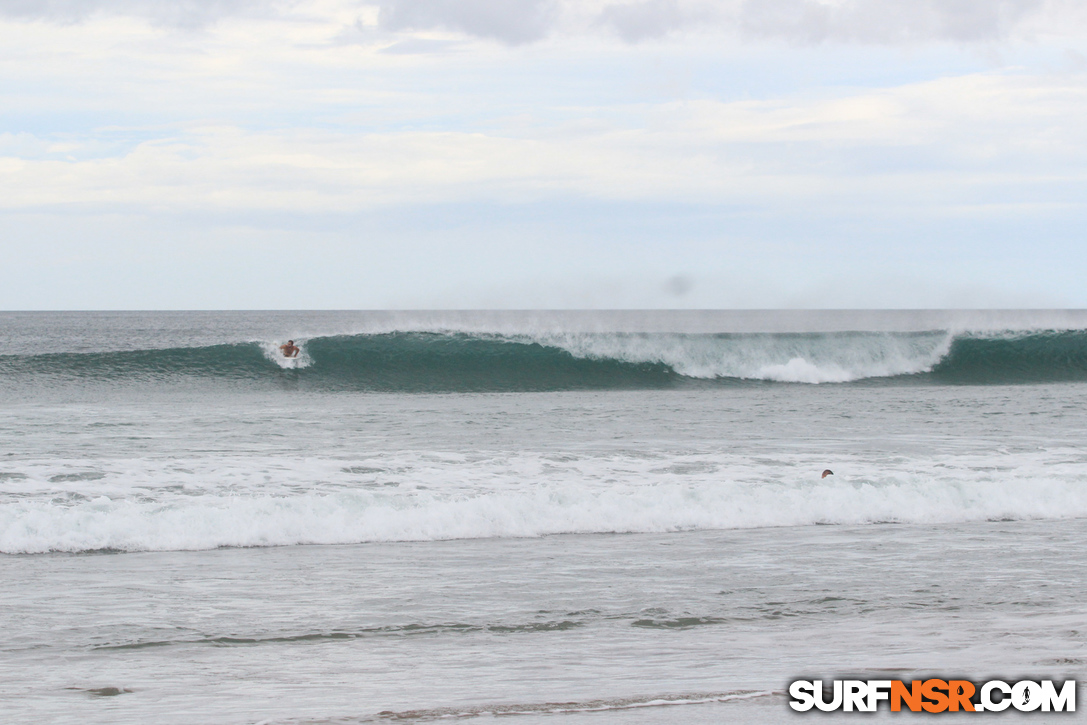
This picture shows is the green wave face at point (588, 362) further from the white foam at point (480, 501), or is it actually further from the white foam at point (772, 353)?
the white foam at point (480, 501)

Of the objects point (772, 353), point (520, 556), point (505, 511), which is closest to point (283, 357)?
point (772, 353)

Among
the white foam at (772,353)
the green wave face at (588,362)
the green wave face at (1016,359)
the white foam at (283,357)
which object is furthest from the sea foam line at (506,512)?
the green wave face at (1016,359)

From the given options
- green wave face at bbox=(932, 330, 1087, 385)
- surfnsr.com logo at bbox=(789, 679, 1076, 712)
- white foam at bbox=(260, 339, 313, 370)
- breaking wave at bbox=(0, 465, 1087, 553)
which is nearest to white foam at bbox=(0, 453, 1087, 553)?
breaking wave at bbox=(0, 465, 1087, 553)

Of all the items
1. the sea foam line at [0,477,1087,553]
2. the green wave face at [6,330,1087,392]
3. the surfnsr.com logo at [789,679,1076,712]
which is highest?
the green wave face at [6,330,1087,392]

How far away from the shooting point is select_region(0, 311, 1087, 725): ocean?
389 centimetres

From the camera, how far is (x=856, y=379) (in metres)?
24.7

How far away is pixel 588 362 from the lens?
24.1 metres

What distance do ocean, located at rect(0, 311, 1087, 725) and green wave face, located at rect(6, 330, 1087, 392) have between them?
395cm

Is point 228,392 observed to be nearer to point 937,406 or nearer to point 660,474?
point 660,474

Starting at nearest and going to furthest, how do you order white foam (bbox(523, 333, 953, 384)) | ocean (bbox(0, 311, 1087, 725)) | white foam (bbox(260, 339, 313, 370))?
→ ocean (bbox(0, 311, 1087, 725))
white foam (bbox(260, 339, 313, 370))
white foam (bbox(523, 333, 953, 384))

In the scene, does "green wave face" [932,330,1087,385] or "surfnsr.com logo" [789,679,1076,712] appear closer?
"surfnsr.com logo" [789,679,1076,712]

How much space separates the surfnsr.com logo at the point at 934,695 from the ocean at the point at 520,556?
0.30 ft

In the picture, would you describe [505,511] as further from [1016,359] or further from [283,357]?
[1016,359]

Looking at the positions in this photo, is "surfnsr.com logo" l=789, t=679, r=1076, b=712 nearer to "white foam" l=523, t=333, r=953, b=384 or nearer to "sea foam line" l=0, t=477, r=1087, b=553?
"sea foam line" l=0, t=477, r=1087, b=553
